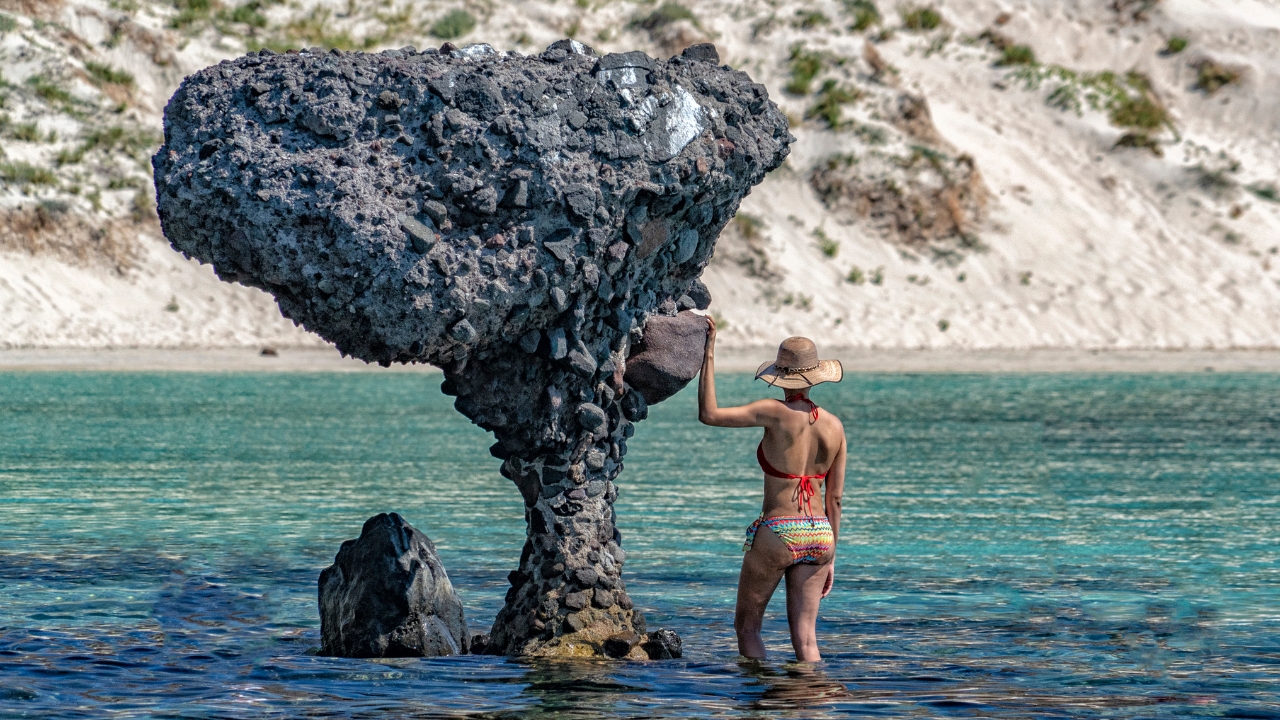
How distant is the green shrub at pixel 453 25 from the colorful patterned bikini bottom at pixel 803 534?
43.4 m

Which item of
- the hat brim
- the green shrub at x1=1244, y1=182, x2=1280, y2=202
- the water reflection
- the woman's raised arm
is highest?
the green shrub at x1=1244, y1=182, x2=1280, y2=202

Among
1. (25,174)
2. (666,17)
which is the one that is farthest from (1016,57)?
(25,174)

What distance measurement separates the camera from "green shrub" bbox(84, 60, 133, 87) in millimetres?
43562

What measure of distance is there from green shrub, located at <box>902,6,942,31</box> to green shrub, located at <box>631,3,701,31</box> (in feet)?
33.4

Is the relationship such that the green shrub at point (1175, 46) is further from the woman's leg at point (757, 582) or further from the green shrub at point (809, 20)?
the woman's leg at point (757, 582)

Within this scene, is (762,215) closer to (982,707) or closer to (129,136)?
(129,136)

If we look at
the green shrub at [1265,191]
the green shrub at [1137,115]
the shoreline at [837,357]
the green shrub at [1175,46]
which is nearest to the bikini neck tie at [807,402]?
the shoreline at [837,357]

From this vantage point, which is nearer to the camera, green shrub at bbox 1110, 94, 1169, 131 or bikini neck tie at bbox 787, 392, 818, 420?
bikini neck tie at bbox 787, 392, 818, 420

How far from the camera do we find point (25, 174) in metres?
39.4

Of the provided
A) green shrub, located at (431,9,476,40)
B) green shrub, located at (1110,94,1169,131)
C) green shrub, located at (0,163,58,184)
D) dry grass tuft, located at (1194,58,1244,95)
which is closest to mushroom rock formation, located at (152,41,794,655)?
green shrub, located at (0,163,58,184)

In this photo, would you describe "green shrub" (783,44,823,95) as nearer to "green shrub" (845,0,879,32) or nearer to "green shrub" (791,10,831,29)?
"green shrub" (791,10,831,29)

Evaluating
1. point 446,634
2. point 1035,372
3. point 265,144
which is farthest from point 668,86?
point 1035,372

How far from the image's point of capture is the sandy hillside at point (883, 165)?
39125 mm

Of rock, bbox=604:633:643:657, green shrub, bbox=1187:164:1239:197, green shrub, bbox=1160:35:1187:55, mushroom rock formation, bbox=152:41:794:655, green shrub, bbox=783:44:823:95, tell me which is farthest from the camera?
green shrub, bbox=1160:35:1187:55
